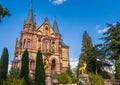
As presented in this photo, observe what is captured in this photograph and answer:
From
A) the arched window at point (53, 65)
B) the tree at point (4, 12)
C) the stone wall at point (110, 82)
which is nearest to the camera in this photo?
the tree at point (4, 12)

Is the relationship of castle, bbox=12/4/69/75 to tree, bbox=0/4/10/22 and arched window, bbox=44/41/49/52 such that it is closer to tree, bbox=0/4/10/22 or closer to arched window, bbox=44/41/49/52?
arched window, bbox=44/41/49/52

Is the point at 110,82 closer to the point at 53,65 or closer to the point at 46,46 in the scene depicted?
the point at 53,65

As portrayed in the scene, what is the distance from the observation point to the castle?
4625cm

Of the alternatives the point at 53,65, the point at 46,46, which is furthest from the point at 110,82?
the point at 46,46

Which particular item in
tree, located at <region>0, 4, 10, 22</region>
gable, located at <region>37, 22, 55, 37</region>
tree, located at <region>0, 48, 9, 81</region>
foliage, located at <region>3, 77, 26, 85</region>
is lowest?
foliage, located at <region>3, 77, 26, 85</region>

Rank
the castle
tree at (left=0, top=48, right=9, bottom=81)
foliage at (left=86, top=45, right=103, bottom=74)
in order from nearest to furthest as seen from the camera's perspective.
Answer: tree at (left=0, top=48, right=9, bottom=81) < foliage at (left=86, top=45, right=103, bottom=74) < the castle

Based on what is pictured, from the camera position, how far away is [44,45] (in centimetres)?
4872

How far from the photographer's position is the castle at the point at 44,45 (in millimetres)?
46250

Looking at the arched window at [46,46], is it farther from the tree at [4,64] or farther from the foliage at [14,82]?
the foliage at [14,82]

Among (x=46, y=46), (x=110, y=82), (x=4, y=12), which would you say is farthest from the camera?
(x=46, y=46)

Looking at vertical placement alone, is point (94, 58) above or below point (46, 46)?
below

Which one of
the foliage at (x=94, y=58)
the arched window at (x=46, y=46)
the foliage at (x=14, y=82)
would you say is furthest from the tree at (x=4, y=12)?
the arched window at (x=46, y=46)

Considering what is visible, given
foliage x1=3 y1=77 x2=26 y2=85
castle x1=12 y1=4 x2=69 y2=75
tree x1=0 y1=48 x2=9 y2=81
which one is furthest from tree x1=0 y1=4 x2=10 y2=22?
castle x1=12 y1=4 x2=69 y2=75

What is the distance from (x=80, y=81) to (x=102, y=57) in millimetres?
12292
